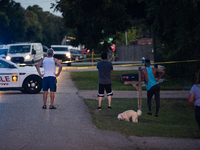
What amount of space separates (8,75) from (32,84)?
1004 millimetres

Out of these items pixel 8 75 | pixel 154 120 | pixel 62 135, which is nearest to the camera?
pixel 62 135

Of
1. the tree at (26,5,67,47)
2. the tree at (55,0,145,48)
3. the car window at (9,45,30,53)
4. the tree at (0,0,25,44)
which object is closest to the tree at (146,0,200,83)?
the tree at (55,0,145,48)

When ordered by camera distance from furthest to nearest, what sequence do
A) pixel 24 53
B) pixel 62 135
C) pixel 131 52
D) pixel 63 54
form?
pixel 131 52 → pixel 63 54 → pixel 24 53 → pixel 62 135

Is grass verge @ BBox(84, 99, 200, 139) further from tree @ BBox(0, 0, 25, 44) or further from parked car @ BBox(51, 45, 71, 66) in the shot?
tree @ BBox(0, 0, 25, 44)

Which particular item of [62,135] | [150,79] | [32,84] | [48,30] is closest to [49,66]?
[150,79]

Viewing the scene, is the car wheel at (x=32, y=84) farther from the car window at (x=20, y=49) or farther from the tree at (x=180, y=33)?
the car window at (x=20, y=49)

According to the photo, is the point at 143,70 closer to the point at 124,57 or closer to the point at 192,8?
the point at 192,8

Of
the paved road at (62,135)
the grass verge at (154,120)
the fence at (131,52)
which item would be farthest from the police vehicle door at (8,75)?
the fence at (131,52)

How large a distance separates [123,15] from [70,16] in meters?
2.96

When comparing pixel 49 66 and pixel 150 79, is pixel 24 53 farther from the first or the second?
pixel 150 79

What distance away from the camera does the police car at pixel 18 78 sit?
14.1 m

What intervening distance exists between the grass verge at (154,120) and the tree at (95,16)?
276 inches

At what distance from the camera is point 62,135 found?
7.15m

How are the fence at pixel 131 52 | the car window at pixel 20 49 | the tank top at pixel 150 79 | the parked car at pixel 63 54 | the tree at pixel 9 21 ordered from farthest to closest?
the tree at pixel 9 21 → the fence at pixel 131 52 → the parked car at pixel 63 54 → the car window at pixel 20 49 → the tank top at pixel 150 79
